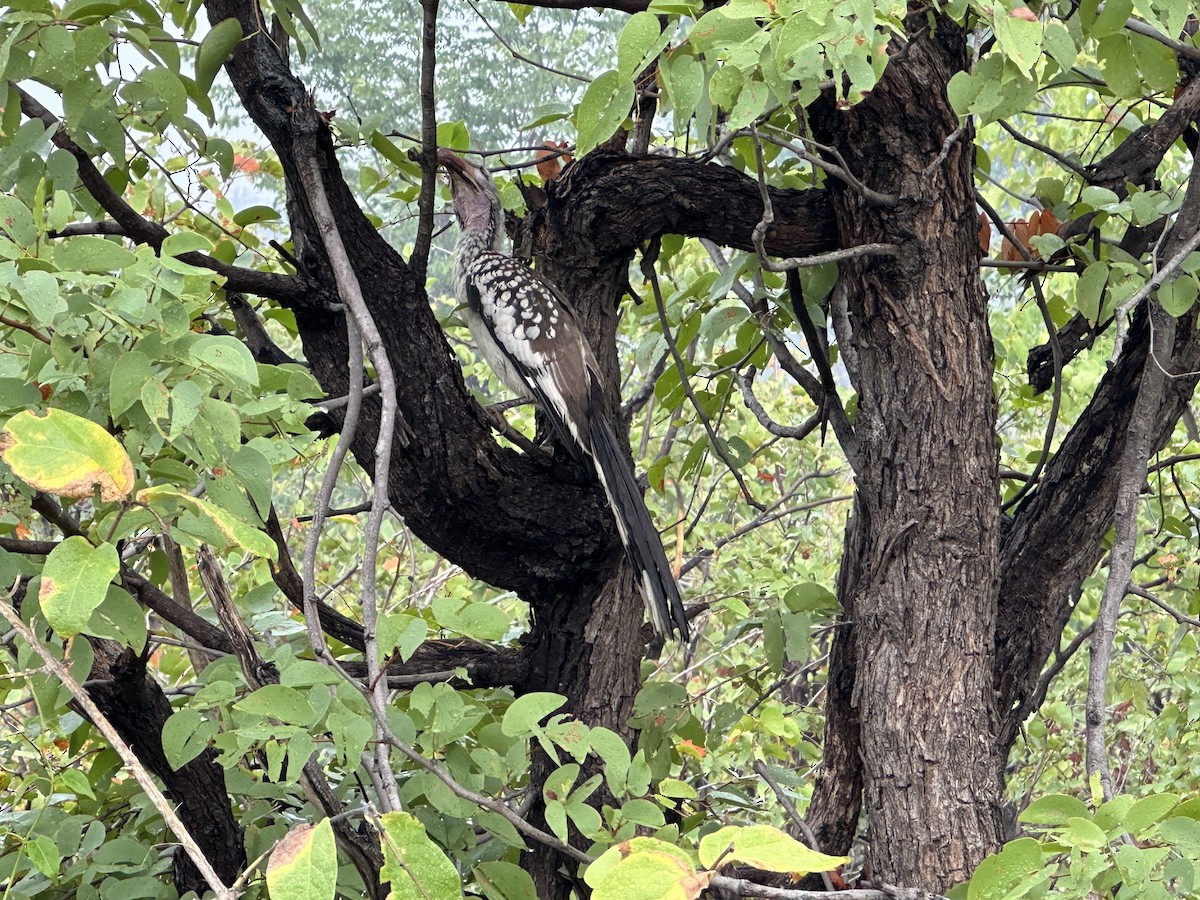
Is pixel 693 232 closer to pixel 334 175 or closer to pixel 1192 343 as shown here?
pixel 334 175

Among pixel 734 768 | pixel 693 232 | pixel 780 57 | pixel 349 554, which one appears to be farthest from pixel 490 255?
pixel 349 554

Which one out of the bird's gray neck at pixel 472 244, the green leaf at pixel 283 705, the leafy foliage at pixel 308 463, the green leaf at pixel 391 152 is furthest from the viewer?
the bird's gray neck at pixel 472 244

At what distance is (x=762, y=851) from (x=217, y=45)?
1.40 metres

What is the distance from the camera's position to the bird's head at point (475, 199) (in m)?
3.01

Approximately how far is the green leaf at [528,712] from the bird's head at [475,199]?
1.92 metres

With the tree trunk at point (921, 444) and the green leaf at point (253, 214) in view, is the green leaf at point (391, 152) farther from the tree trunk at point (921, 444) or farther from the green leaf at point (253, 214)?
the tree trunk at point (921, 444)

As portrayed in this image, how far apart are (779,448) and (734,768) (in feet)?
7.62

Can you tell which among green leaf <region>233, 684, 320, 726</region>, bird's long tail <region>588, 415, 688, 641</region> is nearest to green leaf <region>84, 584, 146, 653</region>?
green leaf <region>233, 684, 320, 726</region>

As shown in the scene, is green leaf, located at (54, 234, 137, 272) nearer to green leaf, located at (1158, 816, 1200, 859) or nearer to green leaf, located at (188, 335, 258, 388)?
green leaf, located at (188, 335, 258, 388)

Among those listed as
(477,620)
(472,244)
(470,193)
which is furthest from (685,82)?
(470,193)

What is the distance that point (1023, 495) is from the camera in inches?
90.5

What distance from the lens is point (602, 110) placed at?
124 cm

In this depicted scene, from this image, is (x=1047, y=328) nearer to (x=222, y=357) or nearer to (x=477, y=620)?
(x=477, y=620)

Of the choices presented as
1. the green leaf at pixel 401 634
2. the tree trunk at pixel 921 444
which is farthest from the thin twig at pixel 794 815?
the green leaf at pixel 401 634
